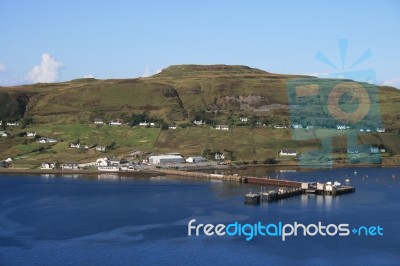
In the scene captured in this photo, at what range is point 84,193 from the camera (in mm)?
42188

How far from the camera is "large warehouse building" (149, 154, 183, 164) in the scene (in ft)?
194

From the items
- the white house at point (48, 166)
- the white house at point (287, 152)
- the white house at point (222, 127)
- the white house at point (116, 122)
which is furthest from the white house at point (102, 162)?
the white house at point (222, 127)

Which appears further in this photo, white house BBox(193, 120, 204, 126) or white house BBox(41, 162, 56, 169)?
white house BBox(193, 120, 204, 126)

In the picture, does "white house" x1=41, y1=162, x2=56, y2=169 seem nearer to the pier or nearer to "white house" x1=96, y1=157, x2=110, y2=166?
"white house" x1=96, y1=157, x2=110, y2=166

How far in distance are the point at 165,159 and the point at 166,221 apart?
89.7 feet

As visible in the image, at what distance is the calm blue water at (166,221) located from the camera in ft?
83.4

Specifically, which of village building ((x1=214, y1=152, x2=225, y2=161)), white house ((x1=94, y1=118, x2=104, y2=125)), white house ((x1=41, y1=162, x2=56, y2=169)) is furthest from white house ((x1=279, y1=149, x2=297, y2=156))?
white house ((x1=94, y1=118, x2=104, y2=125))

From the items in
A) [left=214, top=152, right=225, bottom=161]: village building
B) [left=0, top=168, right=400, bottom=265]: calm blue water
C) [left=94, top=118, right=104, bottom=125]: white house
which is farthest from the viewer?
[left=94, top=118, right=104, bottom=125]: white house

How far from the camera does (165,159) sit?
59188 millimetres

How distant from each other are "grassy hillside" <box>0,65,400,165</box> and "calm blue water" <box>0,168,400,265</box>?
1676 centimetres

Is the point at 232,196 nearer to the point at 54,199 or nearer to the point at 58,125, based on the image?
the point at 54,199

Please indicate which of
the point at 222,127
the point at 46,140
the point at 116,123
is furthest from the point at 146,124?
the point at 46,140

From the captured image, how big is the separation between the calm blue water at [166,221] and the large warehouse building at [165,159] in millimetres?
9843

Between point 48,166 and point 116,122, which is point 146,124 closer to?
point 116,122
